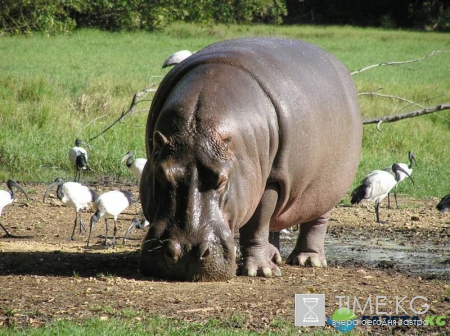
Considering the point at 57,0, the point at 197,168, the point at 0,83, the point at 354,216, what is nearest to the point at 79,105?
the point at 0,83

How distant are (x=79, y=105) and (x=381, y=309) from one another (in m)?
10.3

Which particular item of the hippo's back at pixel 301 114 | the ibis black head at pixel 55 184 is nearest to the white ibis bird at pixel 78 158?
the ibis black head at pixel 55 184

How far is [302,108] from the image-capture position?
619 cm

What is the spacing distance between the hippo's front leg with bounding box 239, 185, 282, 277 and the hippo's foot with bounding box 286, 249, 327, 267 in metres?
0.76

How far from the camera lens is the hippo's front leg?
19.8 ft

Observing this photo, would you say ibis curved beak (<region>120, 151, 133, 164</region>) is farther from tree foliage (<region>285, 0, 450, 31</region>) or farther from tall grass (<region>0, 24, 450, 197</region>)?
tree foliage (<region>285, 0, 450, 31</region>)

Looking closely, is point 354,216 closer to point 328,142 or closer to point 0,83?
point 328,142

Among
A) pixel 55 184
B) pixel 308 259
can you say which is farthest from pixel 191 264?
pixel 55 184
